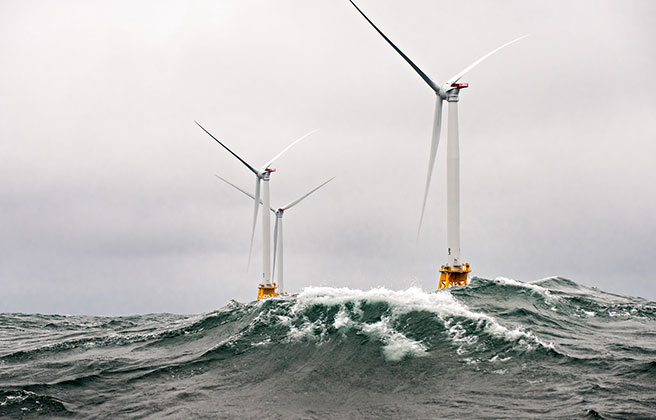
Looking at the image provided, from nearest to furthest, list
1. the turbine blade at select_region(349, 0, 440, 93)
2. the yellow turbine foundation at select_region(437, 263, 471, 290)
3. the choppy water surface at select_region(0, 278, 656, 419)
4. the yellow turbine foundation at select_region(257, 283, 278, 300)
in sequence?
the choppy water surface at select_region(0, 278, 656, 419) < the yellow turbine foundation at select_region(437, 263, 471, 290) < the turbine blade at select_region(349, 0, 440, 93) < the yellow turbine foundation at select_region(257, 283, 278, 300)

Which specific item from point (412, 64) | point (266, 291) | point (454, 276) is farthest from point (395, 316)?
point (266, 291)

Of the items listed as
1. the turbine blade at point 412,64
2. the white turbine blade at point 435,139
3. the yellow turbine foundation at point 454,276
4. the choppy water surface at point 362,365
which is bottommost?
the choppy water surface at point 362,365

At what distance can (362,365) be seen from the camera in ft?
107

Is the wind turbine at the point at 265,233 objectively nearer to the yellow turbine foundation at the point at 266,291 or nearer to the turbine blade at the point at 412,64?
the yellow turbine foundation at the point at 266,291

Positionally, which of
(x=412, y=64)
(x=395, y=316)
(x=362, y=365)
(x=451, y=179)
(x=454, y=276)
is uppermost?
(x=412, y=64)

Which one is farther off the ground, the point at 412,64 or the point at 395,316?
the point at 412,64

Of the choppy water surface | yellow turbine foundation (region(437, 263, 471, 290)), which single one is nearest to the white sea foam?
the choppy water surface

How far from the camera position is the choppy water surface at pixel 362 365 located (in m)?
27.1

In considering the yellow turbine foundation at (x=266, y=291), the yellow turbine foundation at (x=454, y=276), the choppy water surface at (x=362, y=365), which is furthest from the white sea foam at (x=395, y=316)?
the yellow turbine foundation at (x=266, y=291)

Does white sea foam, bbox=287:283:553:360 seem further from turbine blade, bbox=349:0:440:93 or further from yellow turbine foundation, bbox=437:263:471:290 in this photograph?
turbine blade, bbox=349:0:440:93

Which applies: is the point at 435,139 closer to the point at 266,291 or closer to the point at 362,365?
the point at 362,365

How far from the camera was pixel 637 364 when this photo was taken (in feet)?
99.0

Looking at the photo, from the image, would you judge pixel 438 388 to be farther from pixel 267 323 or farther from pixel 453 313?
pixel 267 323

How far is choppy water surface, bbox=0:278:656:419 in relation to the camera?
2708 cm
